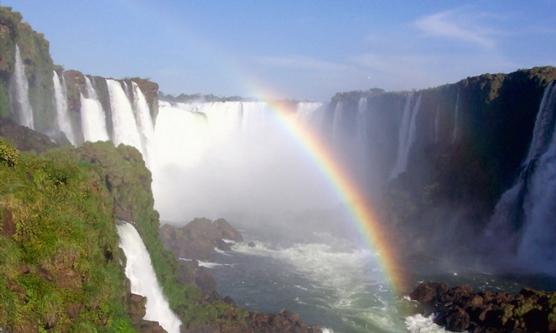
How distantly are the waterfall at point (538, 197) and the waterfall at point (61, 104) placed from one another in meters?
27.0

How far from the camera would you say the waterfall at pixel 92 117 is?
109 feet

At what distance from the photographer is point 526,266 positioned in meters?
26.2

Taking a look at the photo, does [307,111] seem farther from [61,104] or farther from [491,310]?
[491,310]

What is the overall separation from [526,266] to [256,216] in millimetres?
20753

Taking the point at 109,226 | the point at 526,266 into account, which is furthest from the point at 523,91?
the point at 109,226

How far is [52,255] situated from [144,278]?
21.3 ft

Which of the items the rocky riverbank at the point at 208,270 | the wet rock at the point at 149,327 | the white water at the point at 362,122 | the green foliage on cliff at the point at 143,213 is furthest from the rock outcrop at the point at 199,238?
the white water at the point at 362,122

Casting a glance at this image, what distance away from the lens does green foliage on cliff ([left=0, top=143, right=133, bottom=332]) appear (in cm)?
827

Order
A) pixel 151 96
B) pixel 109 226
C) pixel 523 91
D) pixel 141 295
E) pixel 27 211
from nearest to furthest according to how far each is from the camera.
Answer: pixel 27 211 → pixel 109 226 → pixel 141 295 → pixel 523 91 → pixel 151 96

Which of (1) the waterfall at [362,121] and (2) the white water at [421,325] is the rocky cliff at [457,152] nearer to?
(1) the waterfall at [362,121]

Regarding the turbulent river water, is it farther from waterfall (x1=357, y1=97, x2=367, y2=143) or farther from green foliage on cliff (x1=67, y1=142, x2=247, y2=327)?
waterfall (x1=357, y1=97, x2=367, y2=143)

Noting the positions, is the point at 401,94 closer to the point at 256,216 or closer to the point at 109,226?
the point at 256,216

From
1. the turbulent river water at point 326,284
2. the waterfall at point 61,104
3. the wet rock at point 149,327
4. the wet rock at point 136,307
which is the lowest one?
the turbulent river water at point 326,284

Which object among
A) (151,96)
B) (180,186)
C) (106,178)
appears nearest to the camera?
(106,178)
